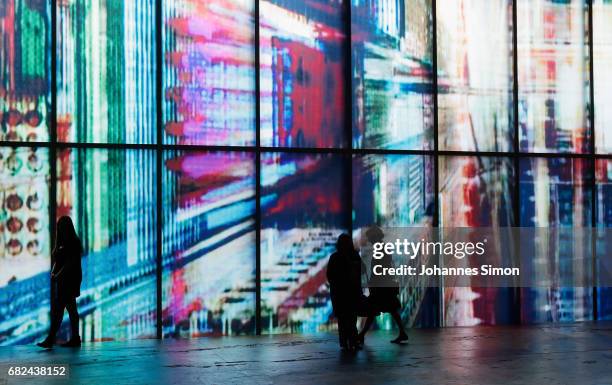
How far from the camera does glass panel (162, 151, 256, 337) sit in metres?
12.4

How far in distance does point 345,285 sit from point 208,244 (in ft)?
8.78

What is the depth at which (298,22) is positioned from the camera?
43.1ft

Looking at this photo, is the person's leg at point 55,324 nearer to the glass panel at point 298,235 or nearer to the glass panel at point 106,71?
the glass panel at point 106,71

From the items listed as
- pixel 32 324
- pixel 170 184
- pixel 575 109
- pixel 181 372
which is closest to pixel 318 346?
pixel 181 372

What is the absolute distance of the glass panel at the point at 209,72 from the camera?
12492 millimetres

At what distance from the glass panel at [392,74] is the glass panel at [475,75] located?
0.29 metres

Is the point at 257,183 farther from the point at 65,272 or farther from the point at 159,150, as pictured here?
the point at 65,272

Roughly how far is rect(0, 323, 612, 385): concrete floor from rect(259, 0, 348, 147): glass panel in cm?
330

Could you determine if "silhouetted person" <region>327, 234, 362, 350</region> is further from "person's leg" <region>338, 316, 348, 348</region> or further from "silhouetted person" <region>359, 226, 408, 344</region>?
"silhouetted person" <region>359, 226, 408, 344</region>

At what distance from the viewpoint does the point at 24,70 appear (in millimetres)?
11898

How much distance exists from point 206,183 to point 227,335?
2416 millimetres

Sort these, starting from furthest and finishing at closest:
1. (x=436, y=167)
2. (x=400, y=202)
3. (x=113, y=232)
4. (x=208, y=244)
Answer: (x=436, y=167)
(x=400, y=202)
(x=208, y=244)
(x=113, y=232)

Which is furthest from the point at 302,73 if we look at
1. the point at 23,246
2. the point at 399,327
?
the point at 23,246

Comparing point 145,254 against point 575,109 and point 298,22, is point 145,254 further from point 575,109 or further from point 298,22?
point 575,109
